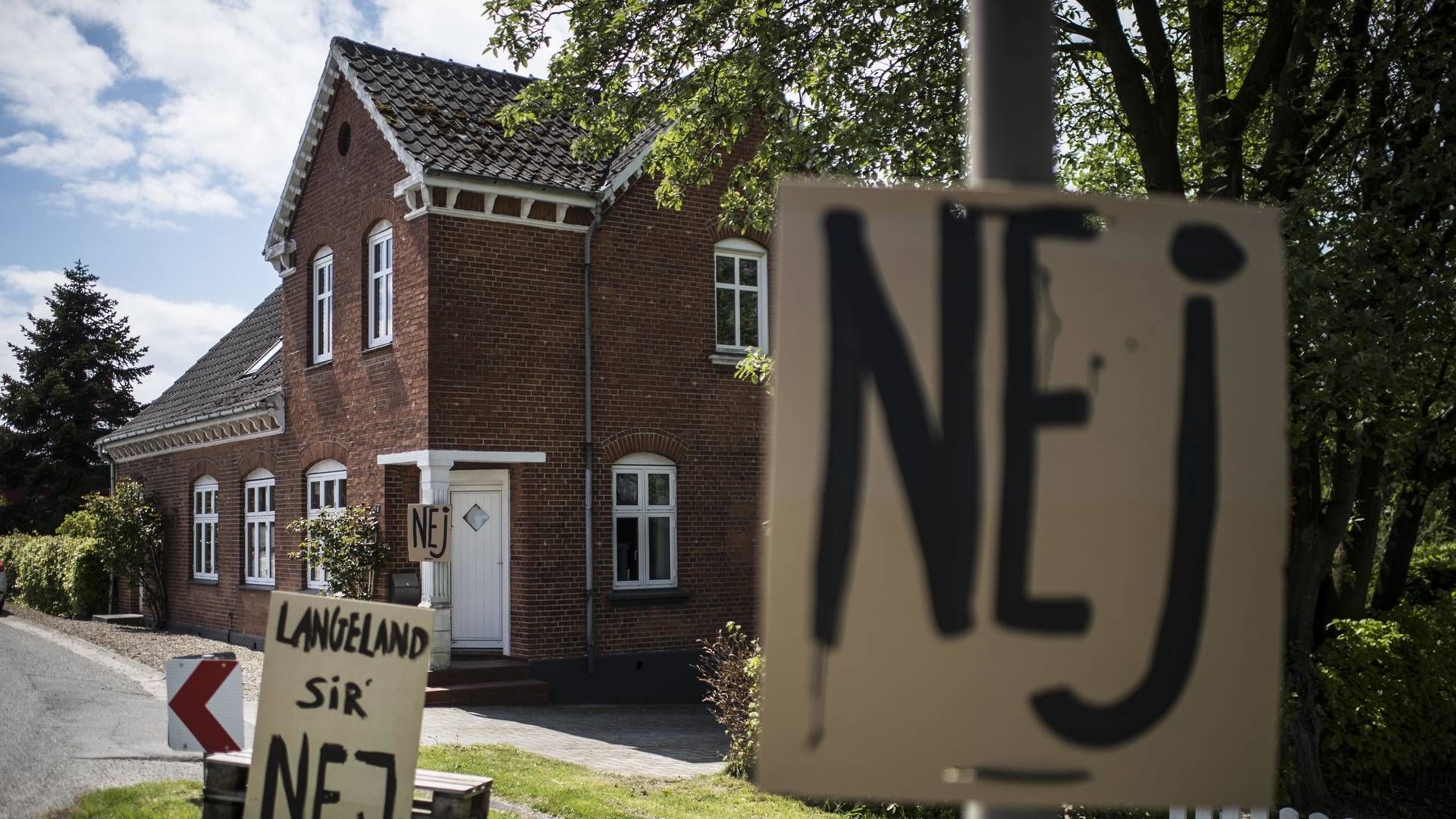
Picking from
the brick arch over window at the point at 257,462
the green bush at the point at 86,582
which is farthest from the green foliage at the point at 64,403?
the brick arch over window at the point at 257,462

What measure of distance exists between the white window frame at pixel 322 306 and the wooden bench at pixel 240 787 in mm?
13219

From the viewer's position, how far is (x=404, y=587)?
651 inches

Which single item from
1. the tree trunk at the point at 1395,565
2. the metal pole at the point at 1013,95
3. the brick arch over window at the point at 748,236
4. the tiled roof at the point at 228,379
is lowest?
the tree trunk at the point at 1395,565

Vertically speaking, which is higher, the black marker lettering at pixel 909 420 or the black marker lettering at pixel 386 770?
the black marker lettering at pixel 909 420

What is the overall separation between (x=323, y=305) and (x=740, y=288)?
22.5 ft

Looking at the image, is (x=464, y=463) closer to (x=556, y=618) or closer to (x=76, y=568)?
(x=556, y=618)

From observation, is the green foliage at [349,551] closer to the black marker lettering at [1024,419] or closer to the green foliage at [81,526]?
the green foliage at [81,526]

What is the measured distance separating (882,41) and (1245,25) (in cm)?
467

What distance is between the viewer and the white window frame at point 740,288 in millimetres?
19219

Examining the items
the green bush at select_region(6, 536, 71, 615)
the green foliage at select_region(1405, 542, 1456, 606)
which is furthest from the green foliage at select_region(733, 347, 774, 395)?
the green bush at select_region(6, 536, 71, 615)

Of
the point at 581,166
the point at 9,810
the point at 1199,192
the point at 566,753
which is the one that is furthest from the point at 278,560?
the point at 1199,192

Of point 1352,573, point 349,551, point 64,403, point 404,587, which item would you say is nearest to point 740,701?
point 1352,573

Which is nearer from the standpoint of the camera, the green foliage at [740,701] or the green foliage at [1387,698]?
the green foliage at [740,701]

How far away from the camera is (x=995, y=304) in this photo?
1767 mm
